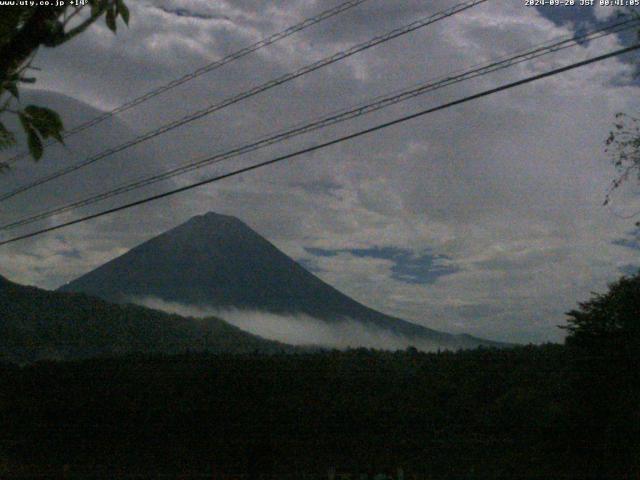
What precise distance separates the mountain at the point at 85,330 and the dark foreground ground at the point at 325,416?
560 cm

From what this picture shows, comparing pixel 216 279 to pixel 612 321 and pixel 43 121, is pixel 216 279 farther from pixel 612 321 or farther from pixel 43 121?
pixel 43 121

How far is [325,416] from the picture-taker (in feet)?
54.2

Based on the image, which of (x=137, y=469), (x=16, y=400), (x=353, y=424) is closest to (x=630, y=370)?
(x=353, y=424)

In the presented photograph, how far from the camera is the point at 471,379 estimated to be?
51.9ft

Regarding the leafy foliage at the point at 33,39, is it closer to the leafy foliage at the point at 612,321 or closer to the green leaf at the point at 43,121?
the green leaf at the point at 43,121

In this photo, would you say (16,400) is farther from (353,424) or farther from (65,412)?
(353,424)

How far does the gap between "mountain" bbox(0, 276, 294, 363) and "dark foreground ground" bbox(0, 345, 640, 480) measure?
5603mm

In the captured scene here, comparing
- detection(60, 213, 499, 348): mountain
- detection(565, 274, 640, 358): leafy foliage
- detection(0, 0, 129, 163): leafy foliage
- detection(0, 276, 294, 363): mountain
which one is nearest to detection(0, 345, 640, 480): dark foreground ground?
detection(565, 274, 640, 358): leafy foliage

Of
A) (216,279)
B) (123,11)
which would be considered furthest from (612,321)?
(216,279)

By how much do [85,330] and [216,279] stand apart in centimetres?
4457

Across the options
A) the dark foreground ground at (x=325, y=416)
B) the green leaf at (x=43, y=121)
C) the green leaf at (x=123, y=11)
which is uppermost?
the green leaf at (x=123, y=11)

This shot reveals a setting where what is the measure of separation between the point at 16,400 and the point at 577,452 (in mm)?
15131

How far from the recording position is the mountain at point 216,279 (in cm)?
6312

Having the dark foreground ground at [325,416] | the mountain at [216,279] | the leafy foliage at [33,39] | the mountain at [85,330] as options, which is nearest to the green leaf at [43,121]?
the leafy foliage at [33,39]
